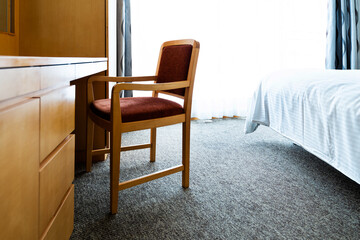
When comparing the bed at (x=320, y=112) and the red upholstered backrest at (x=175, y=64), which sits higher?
the red upholstered backrest at (x=175, y=64)

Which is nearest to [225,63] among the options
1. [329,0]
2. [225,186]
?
[329,0]

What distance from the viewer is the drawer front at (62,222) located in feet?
2.57

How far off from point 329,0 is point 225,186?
3522mm

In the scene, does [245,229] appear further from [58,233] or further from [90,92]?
[90,92]

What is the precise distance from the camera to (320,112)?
1.63 m

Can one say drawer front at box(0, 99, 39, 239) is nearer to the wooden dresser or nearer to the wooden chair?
the wooden dresser

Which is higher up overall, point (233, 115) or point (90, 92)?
point (90, 92)

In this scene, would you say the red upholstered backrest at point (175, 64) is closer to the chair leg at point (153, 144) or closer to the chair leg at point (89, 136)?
the chair leg at point (153, 144)

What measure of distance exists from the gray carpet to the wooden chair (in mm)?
126

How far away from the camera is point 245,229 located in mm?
1232

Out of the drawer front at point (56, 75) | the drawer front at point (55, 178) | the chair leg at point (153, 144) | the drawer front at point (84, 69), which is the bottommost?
the chair leg at point (153, 144)

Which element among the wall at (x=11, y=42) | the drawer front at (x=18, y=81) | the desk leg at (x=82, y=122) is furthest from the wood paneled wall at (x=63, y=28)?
the drawer front at (x=18, y=81)

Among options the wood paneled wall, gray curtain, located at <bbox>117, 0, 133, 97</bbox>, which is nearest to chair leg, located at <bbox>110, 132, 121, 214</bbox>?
the wood paneled wall

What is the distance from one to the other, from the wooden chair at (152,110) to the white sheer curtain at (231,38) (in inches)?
61.6
